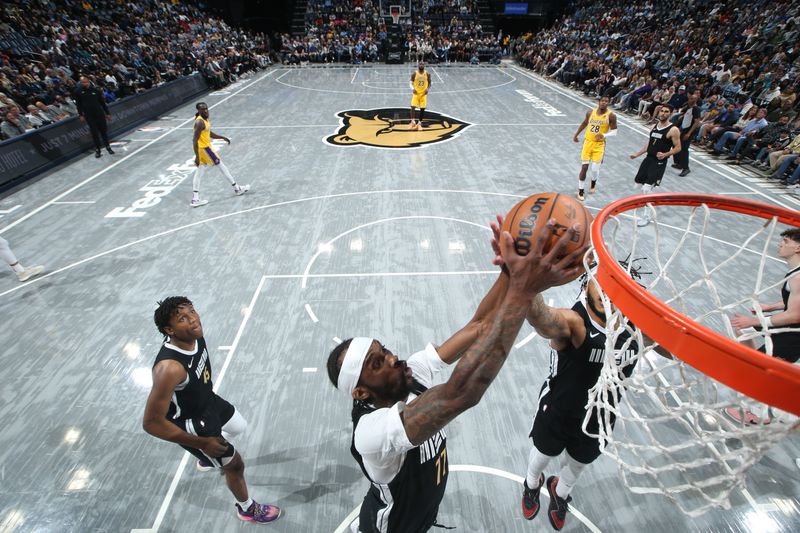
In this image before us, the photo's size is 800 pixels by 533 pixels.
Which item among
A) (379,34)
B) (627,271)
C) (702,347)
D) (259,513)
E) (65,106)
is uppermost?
(702,347)

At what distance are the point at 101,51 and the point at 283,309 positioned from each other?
56.1 ft

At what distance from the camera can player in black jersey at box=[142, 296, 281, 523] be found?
231 cm

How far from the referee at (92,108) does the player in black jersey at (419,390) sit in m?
10.5

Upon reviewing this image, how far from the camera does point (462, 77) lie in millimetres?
19344

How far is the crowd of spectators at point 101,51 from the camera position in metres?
11.0

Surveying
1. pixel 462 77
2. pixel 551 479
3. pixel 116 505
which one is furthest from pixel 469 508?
pixel 462 77

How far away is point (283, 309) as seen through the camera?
4.89 metres

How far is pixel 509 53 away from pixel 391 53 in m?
9.73

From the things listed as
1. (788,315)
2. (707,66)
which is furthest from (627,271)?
(707,66)

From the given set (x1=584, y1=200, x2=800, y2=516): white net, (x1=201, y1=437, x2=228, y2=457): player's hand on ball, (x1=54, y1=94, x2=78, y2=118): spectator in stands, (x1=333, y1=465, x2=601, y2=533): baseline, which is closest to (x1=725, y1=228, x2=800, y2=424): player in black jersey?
(x1=584, y1=200, x2=800, y2=516): white net

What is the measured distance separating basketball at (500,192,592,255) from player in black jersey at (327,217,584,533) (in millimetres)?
106

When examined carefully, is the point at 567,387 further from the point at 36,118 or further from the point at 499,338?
the point at 36,118

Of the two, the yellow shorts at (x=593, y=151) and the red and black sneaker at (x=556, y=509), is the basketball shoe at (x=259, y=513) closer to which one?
the red and black sneaker at (x=556, y=509)

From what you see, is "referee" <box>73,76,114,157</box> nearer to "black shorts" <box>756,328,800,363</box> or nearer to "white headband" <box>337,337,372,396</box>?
"white headband" <box>337,337,372,396</box>
